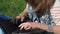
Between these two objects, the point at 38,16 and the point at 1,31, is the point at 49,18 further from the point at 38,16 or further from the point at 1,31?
the point at 1,31

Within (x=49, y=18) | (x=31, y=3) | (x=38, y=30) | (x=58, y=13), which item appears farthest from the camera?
(x=58, y=13)

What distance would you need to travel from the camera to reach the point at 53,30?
2.50 ft

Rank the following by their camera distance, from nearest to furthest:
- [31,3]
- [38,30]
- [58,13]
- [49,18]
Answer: [38,30] → [31,3] → [49,18] → [58,13]

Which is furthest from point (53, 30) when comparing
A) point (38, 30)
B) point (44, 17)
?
point (44, 17)

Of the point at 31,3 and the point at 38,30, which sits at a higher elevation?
the point at 31,3

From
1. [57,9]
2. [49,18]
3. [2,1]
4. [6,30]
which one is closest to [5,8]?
[2,1]

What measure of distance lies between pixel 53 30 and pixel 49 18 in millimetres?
258

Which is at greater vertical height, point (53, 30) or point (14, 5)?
point (14, 5)

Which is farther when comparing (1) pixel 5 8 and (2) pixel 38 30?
(1) pixel 5 8

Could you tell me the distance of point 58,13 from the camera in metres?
1.45

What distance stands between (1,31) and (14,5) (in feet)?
2.51

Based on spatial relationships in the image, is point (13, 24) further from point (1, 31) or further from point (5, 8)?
point (5, 8)

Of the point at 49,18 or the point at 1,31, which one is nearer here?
the point at 1,31

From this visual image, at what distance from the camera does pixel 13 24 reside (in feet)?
2.66
